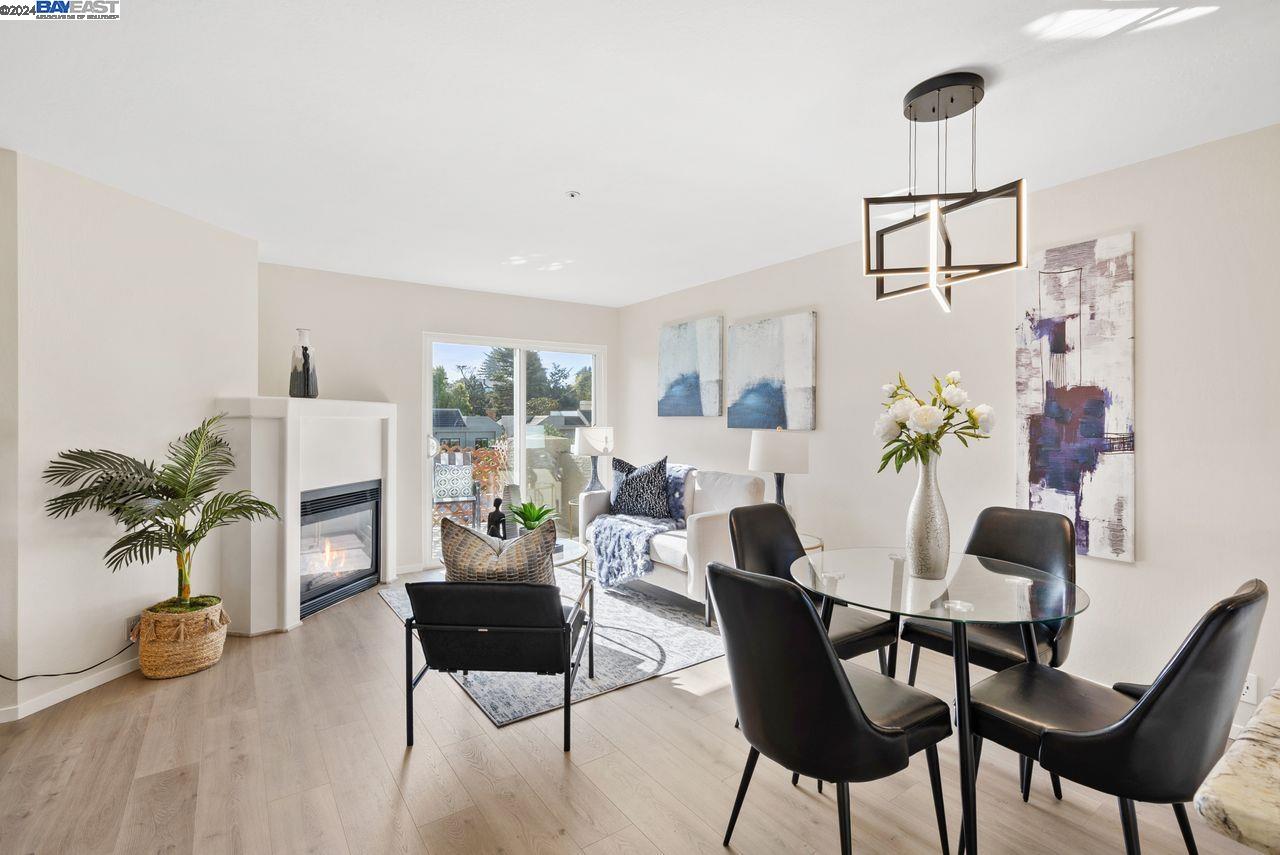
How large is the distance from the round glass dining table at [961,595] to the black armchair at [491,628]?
3.10 feet

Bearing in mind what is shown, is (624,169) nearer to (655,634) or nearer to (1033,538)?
(1033,538)

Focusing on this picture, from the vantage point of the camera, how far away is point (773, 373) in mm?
4531

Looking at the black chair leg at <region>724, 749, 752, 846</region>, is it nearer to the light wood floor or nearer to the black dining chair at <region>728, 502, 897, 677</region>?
the light wood floor

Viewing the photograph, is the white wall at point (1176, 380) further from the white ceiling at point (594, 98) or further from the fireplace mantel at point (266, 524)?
the fireplace mantel at point (266, 524)

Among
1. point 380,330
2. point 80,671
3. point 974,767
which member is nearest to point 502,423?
point 380,330

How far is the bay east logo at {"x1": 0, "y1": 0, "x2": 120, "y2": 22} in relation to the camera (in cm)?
177

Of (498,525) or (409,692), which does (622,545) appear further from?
(409,692)

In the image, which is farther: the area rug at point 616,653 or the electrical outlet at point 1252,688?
the area rug at point 616,653

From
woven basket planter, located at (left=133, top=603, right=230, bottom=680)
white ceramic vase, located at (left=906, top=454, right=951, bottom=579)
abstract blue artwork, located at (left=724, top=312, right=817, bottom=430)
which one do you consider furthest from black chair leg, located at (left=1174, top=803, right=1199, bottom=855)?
woven basket planter, located at (left=133, top=603, right=230, bottom=680)

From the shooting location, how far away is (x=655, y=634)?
12.2 feet

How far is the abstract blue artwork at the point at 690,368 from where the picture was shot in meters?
5.05

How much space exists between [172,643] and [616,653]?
227 centimetres

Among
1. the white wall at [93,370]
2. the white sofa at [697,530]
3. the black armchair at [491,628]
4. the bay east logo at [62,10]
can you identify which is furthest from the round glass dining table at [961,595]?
the white wall at [93,370]

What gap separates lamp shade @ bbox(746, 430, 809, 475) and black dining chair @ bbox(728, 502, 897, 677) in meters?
1.12
